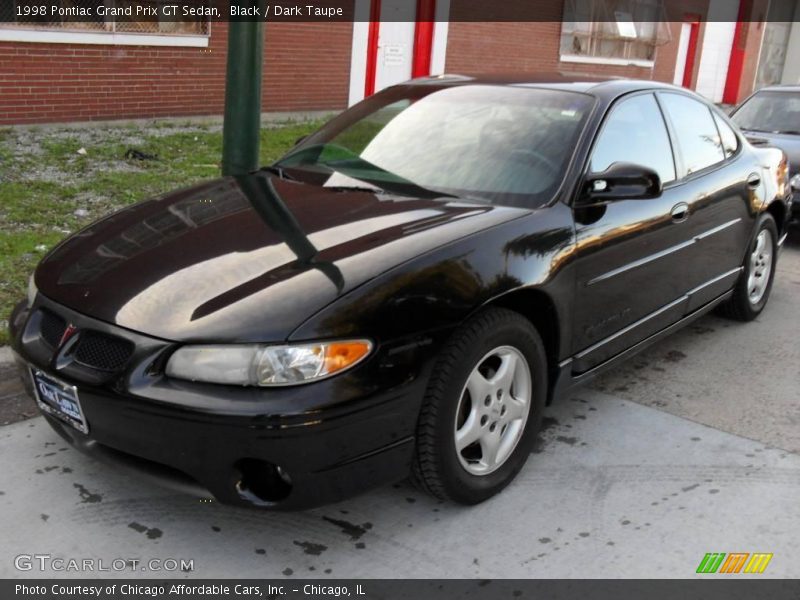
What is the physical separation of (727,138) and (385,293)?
3.20 meters

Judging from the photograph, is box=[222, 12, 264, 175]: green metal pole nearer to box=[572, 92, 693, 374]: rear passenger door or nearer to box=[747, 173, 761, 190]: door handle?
box=[572, 92, 693, 374]: rear passenger door

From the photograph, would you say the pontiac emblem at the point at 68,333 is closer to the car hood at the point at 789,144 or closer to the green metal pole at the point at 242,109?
Answer: the green metal pole at the point at 242,109

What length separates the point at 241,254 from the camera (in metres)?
3.15

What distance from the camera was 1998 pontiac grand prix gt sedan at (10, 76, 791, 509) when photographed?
8.94ft

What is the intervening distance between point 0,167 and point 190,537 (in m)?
5.94

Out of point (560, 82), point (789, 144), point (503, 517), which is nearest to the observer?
point (503, 517)

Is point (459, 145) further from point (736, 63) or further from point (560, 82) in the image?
point (736, 63)

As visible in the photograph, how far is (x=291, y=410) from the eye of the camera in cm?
265

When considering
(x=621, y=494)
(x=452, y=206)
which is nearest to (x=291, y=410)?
(x=452, y=206)

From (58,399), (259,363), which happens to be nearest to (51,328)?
(58,399)

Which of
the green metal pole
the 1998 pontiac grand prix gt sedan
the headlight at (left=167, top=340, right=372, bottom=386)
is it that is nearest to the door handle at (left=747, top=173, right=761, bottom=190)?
the 1998 pontiac grand prix gt sedan

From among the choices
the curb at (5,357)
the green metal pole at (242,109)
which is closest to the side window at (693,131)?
the green metal pole at (242,109)

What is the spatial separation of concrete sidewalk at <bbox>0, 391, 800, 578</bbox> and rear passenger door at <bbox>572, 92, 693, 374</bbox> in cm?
58

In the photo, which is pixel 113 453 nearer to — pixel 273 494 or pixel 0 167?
pixel 273 494
